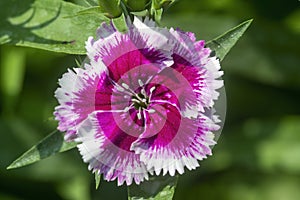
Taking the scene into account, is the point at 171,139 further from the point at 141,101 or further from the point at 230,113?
the point at 230,113

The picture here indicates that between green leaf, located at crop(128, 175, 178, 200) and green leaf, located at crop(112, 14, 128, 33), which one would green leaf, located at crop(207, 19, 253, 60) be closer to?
green leaf, located at crop(112, 14, 128, 33)

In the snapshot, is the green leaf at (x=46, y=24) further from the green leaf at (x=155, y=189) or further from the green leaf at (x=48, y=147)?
the green leaf at (x=155, y=189)

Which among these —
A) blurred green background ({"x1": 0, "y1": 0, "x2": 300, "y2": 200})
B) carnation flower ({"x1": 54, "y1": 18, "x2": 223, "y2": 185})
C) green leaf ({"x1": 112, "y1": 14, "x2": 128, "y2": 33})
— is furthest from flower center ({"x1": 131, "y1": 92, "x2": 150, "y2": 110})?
blurred green background ({"x1": 0, "y1": 0, "x2": 300, "y2": 200})


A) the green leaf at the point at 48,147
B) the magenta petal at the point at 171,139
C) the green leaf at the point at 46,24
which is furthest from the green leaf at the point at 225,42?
the green leaf at the point at 48,147

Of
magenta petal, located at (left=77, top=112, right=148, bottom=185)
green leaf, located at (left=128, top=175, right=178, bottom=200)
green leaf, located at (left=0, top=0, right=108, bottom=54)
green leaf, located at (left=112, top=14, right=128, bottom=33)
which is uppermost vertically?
green leaf, located at (left=112, top=14, right=128, bottom=33)

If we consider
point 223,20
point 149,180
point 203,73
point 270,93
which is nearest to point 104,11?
point 203,73

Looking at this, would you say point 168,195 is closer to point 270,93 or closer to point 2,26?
point 2,26
